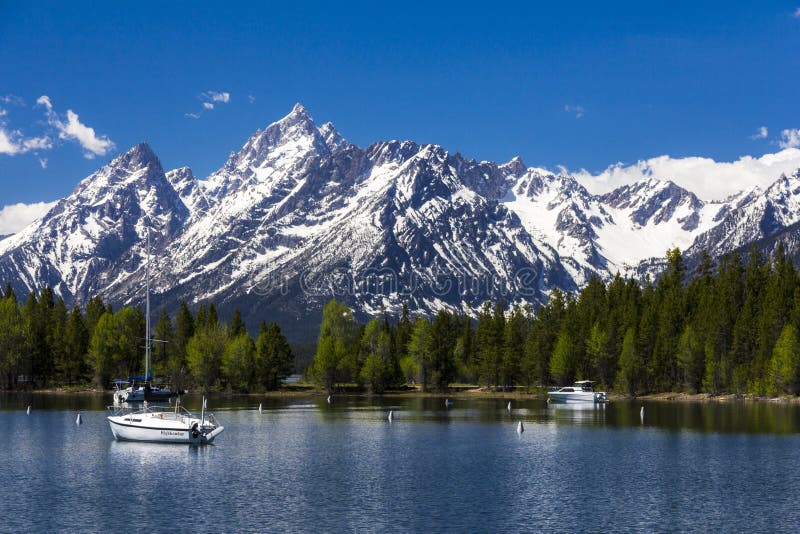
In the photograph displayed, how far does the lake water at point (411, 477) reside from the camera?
67188mm

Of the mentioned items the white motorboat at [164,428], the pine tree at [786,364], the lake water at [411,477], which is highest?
the pine tree at [786,364]

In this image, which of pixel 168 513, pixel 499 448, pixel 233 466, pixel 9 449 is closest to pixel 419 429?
pixel 499 448

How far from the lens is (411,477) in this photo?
8712 cm

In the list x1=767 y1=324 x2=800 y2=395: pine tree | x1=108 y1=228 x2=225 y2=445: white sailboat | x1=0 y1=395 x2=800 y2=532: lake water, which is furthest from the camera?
x1=767 y1=324 x2=800 y2=395: pine tree

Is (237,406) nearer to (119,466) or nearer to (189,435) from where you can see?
(189,435)

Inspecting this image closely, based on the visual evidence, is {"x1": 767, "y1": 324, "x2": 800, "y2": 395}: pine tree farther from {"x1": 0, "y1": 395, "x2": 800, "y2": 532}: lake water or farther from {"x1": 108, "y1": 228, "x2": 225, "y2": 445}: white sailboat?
{"x1": 108, "y1": 228, "x2": 225, "y2": 445}: white sailboat

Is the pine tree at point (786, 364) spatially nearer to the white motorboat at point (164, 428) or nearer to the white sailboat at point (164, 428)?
the white sailboat at point (164, 428)

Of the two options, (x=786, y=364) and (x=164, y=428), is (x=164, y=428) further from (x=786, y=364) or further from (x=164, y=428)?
(x=786, y=364)

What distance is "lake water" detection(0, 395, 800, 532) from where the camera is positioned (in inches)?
2645

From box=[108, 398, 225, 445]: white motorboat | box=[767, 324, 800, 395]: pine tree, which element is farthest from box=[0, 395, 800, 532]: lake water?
box=[767, 324, 800, 395]: pine tree

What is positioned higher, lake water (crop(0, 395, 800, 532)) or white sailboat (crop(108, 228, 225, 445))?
white sailboat (crop(108, 228, 225, 445))

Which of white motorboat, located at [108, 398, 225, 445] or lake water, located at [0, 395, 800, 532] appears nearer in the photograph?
lake water, located at [0, 395, 800, 532]

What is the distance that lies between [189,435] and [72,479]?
2556cm

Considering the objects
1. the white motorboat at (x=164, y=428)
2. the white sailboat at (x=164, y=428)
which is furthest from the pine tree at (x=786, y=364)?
the white motorboat at (x=164, y=428)
